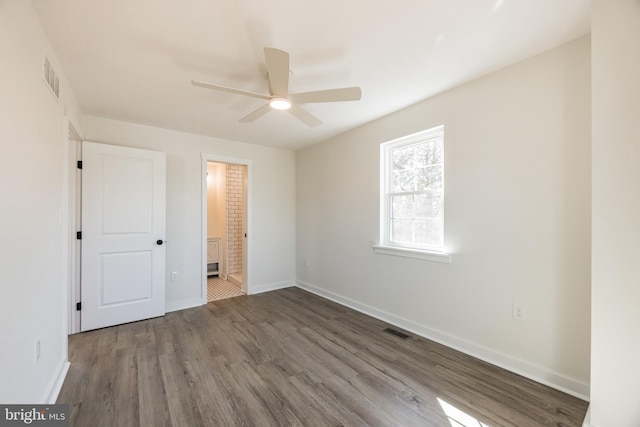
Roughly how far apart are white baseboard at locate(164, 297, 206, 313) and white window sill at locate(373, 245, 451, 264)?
104 inches

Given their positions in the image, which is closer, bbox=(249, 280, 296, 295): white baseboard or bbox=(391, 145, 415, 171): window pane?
bbox=(391, 145, 415, 171): window pane

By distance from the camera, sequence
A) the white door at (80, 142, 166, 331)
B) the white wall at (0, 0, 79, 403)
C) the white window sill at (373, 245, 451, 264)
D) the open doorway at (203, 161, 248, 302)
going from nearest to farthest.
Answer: the white wall at (0, 0, 79, 403) < the white window sill at (373, 245, 451, 264) < the white door at (80, 142, 166, 331) < the open doorway at (203, 161, 248, 302)

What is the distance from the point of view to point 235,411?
1.75m

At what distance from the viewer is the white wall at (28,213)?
3.95ft

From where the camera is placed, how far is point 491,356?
227 centimetres

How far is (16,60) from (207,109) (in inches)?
67.5

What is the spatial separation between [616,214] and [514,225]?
76 centimetres

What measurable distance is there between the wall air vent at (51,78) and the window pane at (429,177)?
10.4 feet

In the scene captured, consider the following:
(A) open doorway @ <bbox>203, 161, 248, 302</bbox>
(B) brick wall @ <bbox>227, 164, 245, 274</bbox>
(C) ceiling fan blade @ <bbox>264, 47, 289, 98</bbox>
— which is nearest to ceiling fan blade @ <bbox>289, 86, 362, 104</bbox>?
(C) ceiling fan blade @ <bbox>264, 47, 289, 98</bbox>

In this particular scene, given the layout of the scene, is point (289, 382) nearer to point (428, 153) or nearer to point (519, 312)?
point (519, 312)

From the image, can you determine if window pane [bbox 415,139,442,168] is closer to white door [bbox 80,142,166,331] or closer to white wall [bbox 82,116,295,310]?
white wall [bbox 82,116,295,310]

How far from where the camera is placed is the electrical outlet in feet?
6.83

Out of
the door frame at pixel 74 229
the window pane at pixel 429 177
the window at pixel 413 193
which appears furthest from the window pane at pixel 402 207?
the door frame at pixel 74 229

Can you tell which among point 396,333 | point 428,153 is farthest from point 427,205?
point 396,333
